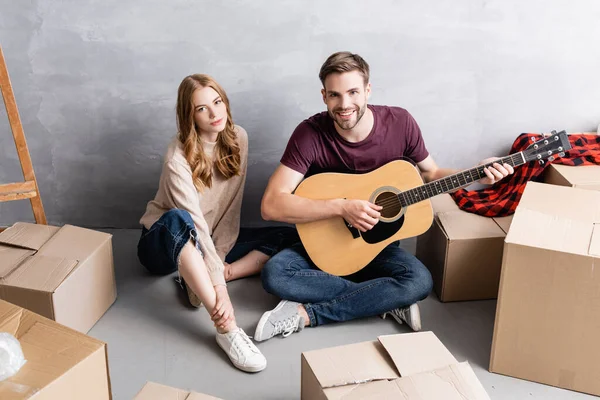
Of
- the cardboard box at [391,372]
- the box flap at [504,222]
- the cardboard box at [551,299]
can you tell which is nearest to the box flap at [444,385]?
the cardboard box at [391,372]

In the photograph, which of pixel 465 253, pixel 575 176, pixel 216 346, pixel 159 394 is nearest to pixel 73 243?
pixel 216 346

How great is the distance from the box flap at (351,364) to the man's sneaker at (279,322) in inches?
19.1

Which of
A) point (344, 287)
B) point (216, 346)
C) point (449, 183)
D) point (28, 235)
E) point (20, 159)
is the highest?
point (20, 159)

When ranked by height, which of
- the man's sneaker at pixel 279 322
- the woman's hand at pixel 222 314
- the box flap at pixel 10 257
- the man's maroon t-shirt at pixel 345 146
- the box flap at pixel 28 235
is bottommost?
the man's sneaker at pixel 279 322

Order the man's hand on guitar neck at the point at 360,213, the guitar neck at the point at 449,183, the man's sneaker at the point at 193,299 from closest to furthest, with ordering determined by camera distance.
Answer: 1. the guitar neck at the point at 449,183
2. the man's hand on guitar neck at the point at 360,213
3. the man's sneaker at the point at 193,299

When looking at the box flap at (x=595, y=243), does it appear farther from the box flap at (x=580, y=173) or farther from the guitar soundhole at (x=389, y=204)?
the guitar soundhole at (x=389, y=204)

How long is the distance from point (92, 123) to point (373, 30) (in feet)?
3.81

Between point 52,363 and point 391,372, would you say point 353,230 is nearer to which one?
point 391,372

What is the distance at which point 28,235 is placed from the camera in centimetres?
223

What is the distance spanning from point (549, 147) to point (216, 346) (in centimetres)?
119

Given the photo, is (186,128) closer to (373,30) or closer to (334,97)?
(334,97)

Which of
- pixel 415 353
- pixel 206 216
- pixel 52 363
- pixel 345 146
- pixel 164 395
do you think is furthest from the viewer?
pixel 206 216

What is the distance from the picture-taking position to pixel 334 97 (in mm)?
2129

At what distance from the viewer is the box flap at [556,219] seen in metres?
1.79
